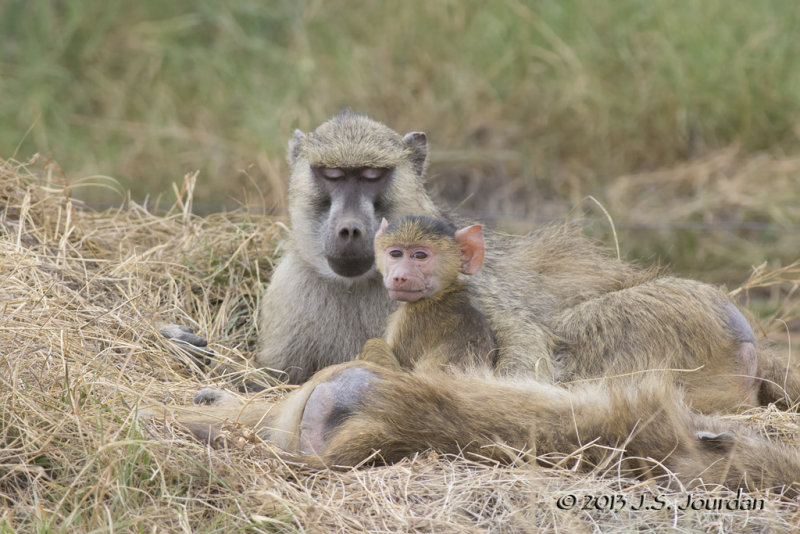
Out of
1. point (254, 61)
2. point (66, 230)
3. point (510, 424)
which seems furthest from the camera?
point (254, 61)

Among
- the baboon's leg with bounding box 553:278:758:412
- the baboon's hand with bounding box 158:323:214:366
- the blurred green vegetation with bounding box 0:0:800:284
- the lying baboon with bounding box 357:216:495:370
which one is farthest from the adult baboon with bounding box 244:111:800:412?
the blurred green vegetation with bounding box 0:0:800:284

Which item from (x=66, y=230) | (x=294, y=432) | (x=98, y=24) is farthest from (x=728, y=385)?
(x=98, y=24)

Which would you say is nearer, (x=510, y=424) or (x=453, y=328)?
(x=510, y=424)

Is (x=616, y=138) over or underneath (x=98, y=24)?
underneath

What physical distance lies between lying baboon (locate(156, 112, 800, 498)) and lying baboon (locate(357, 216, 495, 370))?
16 centimetres

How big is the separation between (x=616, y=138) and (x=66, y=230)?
454 cm

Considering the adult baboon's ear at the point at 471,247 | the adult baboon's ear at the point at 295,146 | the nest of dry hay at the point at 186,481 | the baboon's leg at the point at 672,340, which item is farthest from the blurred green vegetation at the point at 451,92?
the nest of dry hay at the point at 186,481

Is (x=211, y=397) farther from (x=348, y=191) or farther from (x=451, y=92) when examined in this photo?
(x=451, y=92)

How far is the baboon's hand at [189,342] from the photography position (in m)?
4.05

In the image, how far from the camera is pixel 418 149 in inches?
169

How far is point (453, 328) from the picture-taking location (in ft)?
11.9

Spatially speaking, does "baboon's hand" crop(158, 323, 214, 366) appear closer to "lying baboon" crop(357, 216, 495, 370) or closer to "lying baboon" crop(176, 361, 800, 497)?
"lying baboon" crop(357, 216, 495, 370)

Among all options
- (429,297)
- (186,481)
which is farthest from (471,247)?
(186,481)

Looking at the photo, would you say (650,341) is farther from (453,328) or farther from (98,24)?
(98,24)
